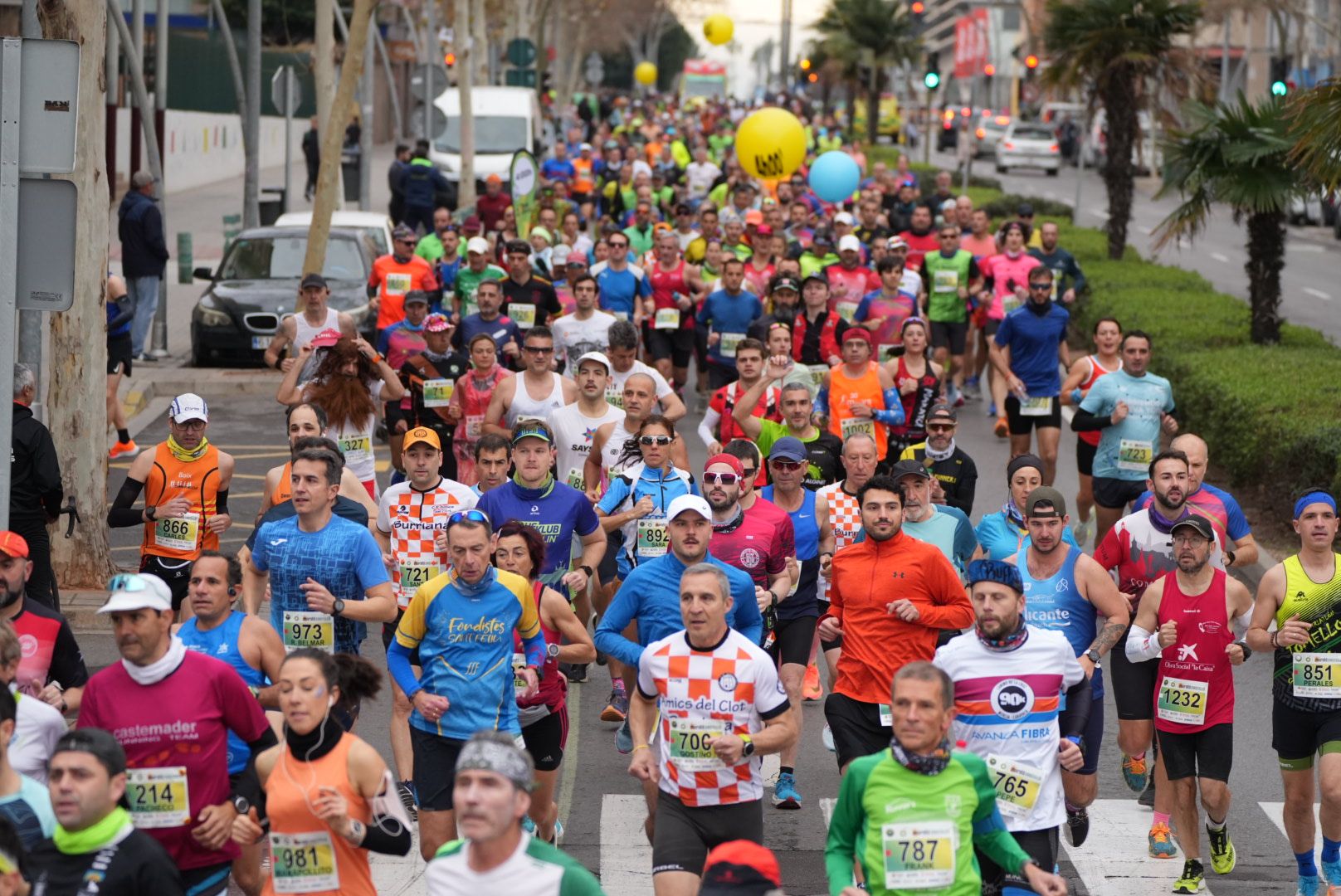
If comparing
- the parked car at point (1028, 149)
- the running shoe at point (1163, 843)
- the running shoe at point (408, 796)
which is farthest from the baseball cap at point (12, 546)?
the parked car at point (1028, 149)

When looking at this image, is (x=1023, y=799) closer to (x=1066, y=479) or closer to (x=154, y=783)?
(x=154, y=783)

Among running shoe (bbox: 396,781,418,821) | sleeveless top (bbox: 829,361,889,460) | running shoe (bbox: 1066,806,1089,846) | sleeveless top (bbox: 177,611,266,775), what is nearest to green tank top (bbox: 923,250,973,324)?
sleeveless top (bbox: 829,361,889,460)

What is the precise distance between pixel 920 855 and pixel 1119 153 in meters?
24.4

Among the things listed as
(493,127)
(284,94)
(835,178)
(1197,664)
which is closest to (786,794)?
(1197,664)

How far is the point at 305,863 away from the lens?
6.16m

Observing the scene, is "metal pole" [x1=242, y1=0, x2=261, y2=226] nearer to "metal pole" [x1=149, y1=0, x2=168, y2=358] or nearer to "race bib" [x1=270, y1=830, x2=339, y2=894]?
"metal pole" [x1=149, y1=0, x2=168, y2=358]

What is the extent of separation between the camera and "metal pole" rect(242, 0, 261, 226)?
2598 cm

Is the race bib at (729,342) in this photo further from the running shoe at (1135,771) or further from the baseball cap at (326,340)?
the running shoe at (1135,771)

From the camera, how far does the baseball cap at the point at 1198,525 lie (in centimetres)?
851

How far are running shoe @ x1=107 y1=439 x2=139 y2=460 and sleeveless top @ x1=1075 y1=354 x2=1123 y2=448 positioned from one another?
8645mm

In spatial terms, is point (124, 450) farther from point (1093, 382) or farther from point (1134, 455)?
point (1134, 455)

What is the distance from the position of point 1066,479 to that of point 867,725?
9.51 metres

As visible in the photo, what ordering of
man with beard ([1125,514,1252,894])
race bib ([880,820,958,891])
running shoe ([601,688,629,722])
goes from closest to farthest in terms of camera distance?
race bib ([880,820,958,891]), man with beard ([1125,514,1252,894]), running shoe ([601,688,629,722])

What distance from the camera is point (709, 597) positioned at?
7059mm
